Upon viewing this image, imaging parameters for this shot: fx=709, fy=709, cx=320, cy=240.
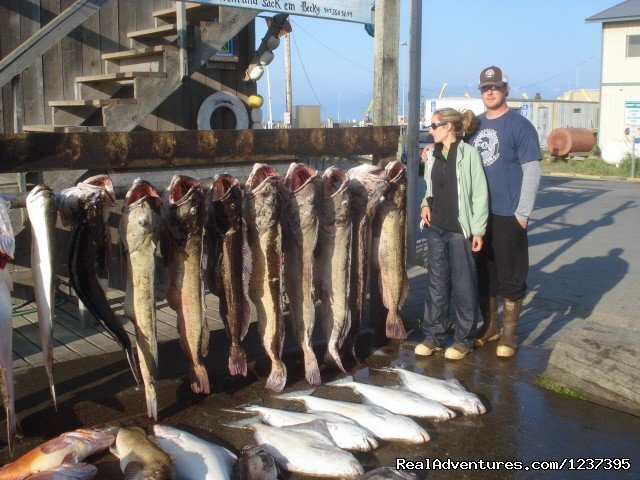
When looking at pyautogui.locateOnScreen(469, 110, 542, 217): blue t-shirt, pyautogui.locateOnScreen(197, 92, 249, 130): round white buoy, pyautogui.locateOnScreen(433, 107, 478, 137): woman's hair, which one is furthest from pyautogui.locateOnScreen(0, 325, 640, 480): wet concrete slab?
pyautogui.locateOnScreen(197, 92, 249, 130): round white buoy

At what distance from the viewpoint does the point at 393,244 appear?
5.46 metres

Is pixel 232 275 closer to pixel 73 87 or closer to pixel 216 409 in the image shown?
pixel 216 409

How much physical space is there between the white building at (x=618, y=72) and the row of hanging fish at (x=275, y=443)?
31.1m

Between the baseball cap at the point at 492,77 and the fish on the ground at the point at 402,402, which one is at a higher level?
the baseball cap at the point at 492,77

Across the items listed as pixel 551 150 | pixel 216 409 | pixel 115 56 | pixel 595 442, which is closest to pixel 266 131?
pixel 216 409

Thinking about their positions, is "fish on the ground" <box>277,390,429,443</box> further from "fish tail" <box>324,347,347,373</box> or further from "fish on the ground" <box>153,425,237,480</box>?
"fish on the ground" <box>153,425,237,480</box>

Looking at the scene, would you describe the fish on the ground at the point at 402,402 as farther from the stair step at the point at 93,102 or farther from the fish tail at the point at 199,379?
the stair step at the point at 93,102

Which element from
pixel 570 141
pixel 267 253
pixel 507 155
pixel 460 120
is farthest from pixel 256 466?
pixel 570 141

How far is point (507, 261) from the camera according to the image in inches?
238

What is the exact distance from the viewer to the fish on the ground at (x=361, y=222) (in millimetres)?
5102

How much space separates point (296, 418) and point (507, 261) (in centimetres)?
263

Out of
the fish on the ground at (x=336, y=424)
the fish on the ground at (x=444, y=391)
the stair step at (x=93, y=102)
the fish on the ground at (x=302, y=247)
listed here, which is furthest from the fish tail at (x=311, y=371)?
the stair step at (x=93, y=102)

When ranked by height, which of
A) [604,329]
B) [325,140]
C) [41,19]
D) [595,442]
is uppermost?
[41,19]

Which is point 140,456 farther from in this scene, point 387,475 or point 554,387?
point 554,387
